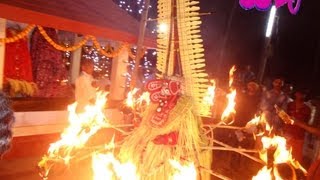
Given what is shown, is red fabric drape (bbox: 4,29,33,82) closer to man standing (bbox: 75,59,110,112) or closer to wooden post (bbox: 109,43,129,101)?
man standing (bbox: 75,59,110,112)

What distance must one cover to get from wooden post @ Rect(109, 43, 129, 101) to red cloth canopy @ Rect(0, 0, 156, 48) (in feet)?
3.40

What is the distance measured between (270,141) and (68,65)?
28.3ft

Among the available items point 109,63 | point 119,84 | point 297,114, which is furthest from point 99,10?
point 297,114

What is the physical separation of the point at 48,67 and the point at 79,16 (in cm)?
231

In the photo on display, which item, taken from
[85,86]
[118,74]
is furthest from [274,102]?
[85,86]

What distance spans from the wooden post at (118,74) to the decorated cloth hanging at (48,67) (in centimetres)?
127

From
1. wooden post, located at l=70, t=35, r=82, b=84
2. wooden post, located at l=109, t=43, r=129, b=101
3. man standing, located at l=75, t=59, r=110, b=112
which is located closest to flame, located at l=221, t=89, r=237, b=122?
man standing, located at l=75, t=59, r=110, b=112

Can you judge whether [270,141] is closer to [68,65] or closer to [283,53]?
[68,65]

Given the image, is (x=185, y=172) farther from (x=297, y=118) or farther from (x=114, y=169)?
(x=297, y=118)

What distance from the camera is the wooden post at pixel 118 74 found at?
1011 cm

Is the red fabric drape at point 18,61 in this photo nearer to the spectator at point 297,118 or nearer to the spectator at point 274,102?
the spectator at point 274,102

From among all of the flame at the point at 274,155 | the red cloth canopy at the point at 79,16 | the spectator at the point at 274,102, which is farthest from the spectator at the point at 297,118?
the flame at the point at 274,155

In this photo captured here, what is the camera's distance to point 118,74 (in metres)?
10.2

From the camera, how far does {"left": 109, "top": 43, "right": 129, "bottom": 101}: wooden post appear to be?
10.1 meters
